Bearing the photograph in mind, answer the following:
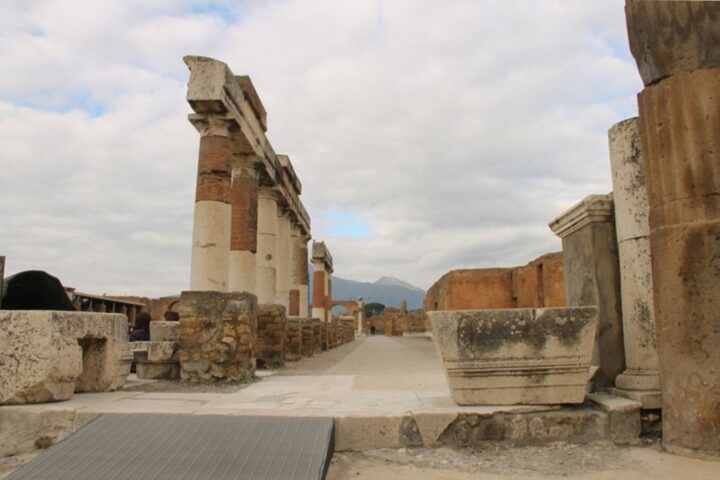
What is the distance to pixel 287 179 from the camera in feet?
55.3

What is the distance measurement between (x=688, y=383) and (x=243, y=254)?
939cm

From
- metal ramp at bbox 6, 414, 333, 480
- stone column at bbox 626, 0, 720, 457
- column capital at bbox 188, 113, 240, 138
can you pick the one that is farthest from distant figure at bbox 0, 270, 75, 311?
stone column at bbox 626, 0, 720, 457

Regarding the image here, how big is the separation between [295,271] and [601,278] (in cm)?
1642

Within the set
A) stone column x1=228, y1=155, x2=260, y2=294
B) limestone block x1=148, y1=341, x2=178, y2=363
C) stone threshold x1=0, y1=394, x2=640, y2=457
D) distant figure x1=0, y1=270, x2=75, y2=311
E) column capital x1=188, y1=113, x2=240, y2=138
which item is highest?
column capital x1=188, y1=113, x2=240, y2=138

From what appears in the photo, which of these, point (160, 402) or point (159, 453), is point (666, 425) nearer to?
point (159, 453)

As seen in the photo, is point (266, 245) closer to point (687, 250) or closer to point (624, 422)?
point (624, 422)

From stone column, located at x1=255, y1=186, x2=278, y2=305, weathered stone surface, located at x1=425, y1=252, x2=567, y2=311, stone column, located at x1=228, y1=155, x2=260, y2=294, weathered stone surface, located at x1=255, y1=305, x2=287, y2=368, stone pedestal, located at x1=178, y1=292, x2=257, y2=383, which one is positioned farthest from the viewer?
weathered stone surface, located at x1=425, y1=252, x2=567, y2=311

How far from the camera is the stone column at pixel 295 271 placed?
19.9m

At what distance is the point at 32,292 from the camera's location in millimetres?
6113

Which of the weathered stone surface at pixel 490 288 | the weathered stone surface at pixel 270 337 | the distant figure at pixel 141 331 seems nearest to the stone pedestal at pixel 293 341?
the weathered stone surface at pixel 270 337

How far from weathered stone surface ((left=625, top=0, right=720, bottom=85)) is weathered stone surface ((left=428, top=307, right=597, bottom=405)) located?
2054 millimetres

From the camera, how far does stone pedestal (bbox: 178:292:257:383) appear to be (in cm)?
736

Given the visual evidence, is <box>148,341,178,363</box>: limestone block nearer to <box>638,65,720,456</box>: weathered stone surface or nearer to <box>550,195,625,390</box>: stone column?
<box>550,195,625,390</box>: stone column

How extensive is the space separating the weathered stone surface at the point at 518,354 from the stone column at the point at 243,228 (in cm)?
790
